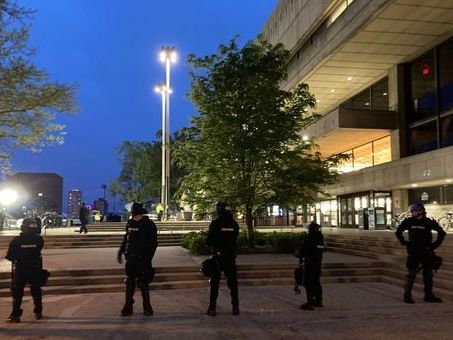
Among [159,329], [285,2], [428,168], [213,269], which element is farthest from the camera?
[285,2]

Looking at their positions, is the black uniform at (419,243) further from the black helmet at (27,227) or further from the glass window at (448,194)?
the glass window at (448,194)

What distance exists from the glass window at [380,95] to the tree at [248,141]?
48.7ft

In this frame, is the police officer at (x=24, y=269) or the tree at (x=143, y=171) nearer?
the police officer at (x=24, y=269)

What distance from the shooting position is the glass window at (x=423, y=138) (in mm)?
26823

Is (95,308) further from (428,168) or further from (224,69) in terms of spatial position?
(428,168)

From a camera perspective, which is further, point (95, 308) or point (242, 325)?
point (95, 308)

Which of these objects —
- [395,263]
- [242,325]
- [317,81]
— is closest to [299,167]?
[395,263]

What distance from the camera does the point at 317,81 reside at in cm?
3338

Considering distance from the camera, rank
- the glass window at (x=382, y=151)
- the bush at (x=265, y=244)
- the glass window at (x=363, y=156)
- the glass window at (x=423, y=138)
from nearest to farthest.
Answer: the bush at (x=265, y=244) → the glass window at (x=423, y=138) → the glass window at (x=382, y=151) → the glass window at (x=363, y=156)

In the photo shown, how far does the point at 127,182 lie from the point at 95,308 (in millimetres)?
56413

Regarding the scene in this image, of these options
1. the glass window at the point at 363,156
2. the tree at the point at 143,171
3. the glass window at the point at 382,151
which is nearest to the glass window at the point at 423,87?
the glass window at the point at 382,151

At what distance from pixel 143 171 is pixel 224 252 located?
167 ft

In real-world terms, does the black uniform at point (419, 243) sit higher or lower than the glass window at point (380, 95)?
lower

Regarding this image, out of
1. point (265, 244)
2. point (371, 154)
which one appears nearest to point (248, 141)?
point (265, 244)
